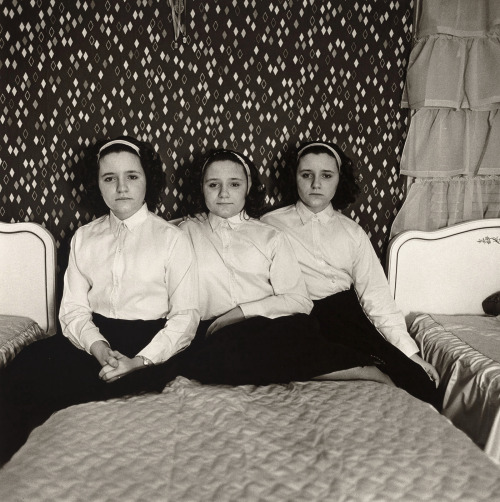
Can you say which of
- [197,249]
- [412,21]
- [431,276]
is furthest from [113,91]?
[431,276]

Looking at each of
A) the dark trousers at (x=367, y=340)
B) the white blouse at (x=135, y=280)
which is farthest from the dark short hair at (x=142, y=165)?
the dark trousers at (x=367, y=340)

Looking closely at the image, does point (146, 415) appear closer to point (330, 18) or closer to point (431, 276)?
point (431, 276)

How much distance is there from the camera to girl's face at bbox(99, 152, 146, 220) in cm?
194

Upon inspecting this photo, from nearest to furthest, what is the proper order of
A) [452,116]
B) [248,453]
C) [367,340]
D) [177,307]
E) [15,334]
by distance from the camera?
[248,453] < [177,307] < [367,340] < [15,334] < [452,116]

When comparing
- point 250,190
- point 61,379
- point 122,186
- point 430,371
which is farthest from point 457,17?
point 61,379

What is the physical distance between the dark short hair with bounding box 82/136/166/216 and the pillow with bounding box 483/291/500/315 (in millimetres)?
1671

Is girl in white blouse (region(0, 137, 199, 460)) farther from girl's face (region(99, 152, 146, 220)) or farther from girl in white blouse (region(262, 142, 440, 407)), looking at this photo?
girl in white blouse (region(262, 142, 440, 407))

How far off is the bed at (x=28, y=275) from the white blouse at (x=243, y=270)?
0.77m

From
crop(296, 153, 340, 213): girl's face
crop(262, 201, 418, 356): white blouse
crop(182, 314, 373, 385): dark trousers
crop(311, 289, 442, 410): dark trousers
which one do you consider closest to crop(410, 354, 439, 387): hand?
crop(311, 289, 442, 410): dark trousers

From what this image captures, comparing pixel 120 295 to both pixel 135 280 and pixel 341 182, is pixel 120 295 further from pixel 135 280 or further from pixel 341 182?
pixel 341 182

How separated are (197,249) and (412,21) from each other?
5.03 feet

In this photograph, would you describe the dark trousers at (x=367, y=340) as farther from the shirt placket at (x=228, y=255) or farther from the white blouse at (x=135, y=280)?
the white blouse at (x=135, y=280)

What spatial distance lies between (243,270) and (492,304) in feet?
4.25

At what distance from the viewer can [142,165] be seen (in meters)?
2.07
